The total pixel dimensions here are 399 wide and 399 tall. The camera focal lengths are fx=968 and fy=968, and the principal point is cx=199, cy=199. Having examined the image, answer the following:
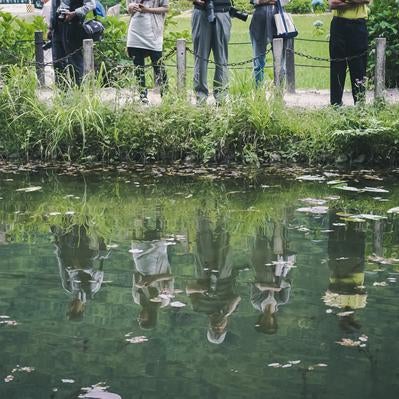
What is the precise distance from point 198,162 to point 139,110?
3.10 feet

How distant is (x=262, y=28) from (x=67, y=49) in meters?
2.43

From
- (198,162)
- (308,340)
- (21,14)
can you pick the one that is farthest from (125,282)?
(21,14)

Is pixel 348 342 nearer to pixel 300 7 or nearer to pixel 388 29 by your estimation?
pixel 388 29

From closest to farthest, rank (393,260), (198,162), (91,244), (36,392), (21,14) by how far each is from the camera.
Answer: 1. (36,392)
2. (393,260)
3. (91,244)
4. (198,162)
5. (21,14)

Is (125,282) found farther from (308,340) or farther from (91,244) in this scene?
(308,340)

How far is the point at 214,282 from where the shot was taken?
6.27 meters

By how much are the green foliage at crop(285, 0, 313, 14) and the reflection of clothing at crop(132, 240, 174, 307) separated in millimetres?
24289

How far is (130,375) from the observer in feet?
15.3

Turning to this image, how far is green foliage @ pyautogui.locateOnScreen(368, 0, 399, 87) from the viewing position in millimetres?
14469

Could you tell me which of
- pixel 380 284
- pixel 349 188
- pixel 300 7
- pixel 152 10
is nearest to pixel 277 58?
pixel 152 10

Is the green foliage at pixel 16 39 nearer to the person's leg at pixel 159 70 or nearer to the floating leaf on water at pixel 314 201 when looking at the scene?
the person's leg at pixel 159 70

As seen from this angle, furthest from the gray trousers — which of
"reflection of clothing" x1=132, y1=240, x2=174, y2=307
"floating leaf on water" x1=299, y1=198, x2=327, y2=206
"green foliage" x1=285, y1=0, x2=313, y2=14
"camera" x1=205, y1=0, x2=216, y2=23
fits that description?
"green foliage" x1=285, y1=0, x2=313, y2=14

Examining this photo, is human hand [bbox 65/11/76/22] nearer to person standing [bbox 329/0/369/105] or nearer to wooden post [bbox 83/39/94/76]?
wooden post [bbox 83/39/94/76]

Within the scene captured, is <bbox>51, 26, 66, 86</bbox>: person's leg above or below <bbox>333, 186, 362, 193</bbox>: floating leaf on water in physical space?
above
